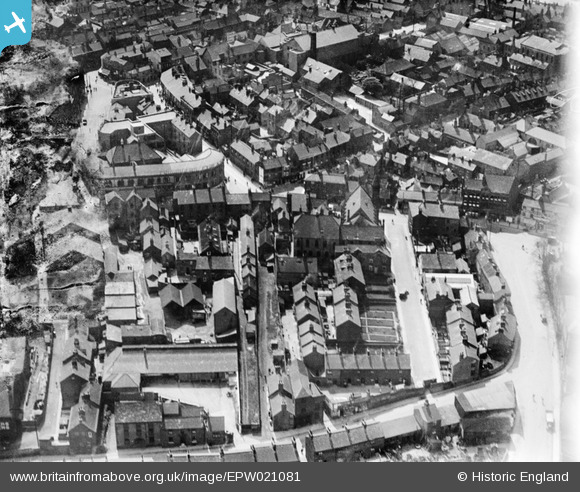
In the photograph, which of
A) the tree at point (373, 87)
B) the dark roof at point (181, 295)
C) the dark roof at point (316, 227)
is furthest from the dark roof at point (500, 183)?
the dark roof at point (181, 295)

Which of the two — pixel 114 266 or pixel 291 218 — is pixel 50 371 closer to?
pixel 114 266

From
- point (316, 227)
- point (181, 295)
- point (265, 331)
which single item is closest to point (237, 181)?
point (316, 227)

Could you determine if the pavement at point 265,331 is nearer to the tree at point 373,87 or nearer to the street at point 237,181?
the street at point 237,181

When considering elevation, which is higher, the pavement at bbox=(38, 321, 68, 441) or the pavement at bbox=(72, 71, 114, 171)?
the pavement at bbox=(72, 71, 114, 171)

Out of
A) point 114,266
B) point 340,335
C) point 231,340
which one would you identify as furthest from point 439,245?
point 114,266

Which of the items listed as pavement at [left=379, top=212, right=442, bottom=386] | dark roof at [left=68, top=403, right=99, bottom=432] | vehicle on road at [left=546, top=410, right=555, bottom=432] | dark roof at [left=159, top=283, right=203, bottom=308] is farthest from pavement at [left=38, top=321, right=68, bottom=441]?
vehicle on road at [left=546, top=410, right=555, bottom=432]

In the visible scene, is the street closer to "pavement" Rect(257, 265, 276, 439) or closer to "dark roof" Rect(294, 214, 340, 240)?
"dark roof" Rect(294, 214, 340, 240)

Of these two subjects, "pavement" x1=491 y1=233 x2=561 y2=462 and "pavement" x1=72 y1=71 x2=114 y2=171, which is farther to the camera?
"pavement" x1=72 y1=71 x2=114 y2=171
